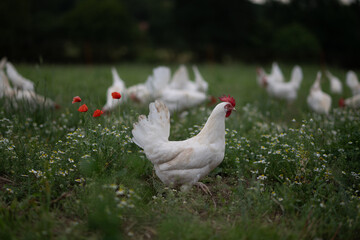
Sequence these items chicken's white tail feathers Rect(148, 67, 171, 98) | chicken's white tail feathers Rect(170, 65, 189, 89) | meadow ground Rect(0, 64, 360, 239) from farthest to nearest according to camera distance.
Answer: chicken's white tail feathers Rect(170, 65, 189, 89) → chicken's white tail feathers Rect(148, 67, 171, 98) → meadow ground Rect(0, 64, 360, 239)

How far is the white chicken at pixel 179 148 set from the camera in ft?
8.83

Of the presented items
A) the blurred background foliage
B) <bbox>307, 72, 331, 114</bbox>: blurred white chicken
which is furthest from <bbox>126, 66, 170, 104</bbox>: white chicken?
the blurred background foliage

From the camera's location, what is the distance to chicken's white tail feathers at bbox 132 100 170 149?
2.73 m

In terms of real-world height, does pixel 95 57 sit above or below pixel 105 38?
below

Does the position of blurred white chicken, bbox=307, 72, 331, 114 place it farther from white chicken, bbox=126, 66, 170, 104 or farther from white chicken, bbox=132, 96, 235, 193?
white chicken, bbox=132, 96, 235, 193

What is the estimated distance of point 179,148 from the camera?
2736 mm

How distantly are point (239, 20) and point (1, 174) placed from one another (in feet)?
80.4

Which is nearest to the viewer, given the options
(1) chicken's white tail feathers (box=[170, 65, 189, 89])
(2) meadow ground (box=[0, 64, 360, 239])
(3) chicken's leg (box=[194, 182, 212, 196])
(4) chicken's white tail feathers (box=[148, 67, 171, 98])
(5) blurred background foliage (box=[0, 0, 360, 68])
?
(2) meadow ground (box=[0, 64, 360, 239])

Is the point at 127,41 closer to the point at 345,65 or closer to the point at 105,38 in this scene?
the point at 105,38

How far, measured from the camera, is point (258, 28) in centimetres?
2322

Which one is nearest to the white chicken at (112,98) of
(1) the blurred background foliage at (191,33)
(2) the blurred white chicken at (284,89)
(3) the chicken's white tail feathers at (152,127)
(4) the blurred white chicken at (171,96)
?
(4) the blurred white chicken at (171,96)

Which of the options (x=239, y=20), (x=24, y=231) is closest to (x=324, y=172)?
(x=24, y=231)

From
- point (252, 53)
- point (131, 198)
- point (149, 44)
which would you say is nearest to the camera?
point (131, 198)

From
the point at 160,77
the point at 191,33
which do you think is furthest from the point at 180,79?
the point at 191,33
